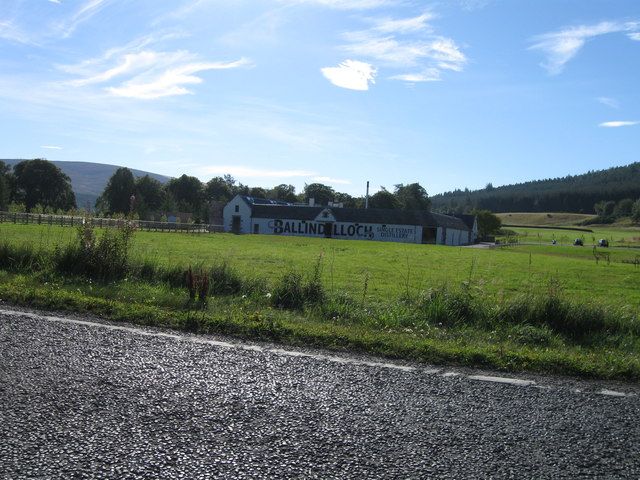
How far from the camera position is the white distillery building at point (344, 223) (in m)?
76.9

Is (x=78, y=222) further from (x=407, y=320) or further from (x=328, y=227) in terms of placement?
(x=328, y=227)

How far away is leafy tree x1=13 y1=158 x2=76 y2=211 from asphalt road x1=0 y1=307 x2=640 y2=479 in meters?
89.0

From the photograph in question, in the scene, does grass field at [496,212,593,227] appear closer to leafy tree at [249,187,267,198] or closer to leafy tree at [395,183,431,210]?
leafy tree at [395,183,431,210]

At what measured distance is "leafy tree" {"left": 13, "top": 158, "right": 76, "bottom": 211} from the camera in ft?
280

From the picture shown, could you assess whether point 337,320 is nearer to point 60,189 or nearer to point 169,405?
point 169,405

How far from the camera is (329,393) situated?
177 inches

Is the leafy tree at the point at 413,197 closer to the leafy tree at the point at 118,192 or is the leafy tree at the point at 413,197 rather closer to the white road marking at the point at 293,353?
the leafy tree at the point at 118,192

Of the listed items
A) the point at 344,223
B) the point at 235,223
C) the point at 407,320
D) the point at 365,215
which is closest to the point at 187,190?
the point at 235,223

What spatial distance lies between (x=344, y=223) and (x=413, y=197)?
55.8 meters

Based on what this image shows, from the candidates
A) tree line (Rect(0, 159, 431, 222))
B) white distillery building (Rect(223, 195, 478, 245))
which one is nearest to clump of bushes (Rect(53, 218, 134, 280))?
tree line (Rect(0, 159, 431, 222))

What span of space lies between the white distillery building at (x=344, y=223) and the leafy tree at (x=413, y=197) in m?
42.5

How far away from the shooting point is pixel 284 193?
479ft

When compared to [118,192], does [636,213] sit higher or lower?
lower

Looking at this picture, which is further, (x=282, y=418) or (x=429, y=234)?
(x=429, y=234)
